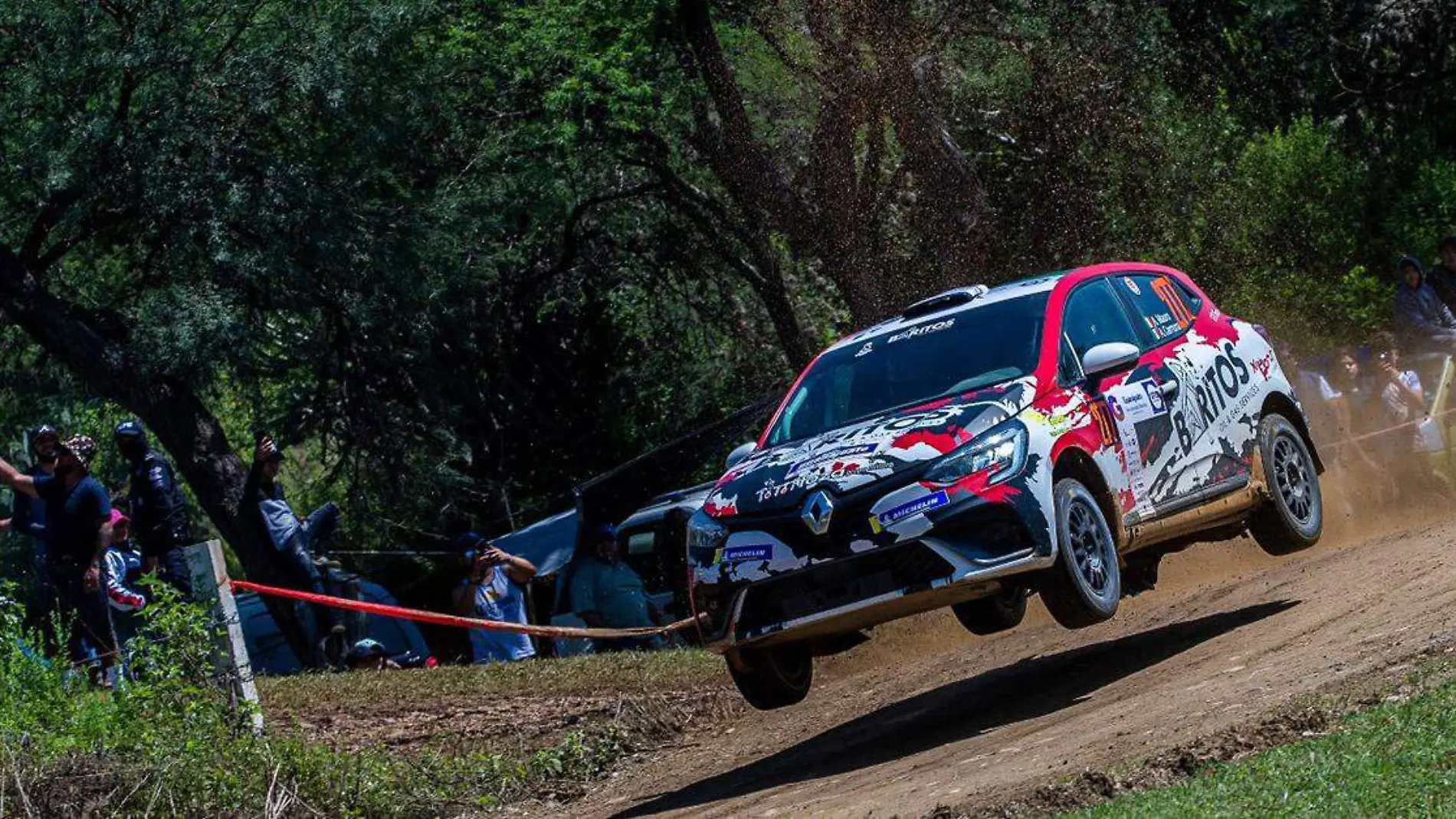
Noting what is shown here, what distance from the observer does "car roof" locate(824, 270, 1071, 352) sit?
10.9m

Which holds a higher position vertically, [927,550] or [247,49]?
[247,49]

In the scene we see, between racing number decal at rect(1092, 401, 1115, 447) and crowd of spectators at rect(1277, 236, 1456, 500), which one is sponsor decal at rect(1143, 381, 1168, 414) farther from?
crowd of spectators at rect(1277, 236, 1456, 500)

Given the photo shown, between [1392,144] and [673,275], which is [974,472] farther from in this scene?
[1392,144]

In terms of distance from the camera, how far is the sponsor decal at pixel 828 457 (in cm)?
950

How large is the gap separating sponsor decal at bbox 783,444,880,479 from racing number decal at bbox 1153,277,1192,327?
9.73 feet

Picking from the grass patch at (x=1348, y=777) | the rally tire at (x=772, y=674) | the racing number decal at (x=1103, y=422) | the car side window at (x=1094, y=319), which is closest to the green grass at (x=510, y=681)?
the rally tire at (x=772, y=674)

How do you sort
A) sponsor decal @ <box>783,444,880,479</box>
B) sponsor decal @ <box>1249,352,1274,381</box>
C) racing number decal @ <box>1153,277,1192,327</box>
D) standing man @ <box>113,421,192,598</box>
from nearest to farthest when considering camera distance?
sponsor decal @ <box>783,444,880,479</box> → racing number decal @ <box>1153,277,1192,327</box> → sponsor decal @ <box>1249,352,1274,381</box> → standing man @ <box>113,421,192,598</box>

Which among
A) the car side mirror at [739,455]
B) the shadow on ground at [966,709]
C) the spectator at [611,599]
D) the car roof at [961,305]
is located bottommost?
the shadow on ground at [966,709]

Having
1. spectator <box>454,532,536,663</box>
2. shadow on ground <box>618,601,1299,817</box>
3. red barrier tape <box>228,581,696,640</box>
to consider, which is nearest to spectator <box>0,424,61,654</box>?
red barrier tape <box>228,581,696,640</box>

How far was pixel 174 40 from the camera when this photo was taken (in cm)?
1953

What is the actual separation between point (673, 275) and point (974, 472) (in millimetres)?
17637

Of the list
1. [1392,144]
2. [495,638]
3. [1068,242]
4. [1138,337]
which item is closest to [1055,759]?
[1138,337]

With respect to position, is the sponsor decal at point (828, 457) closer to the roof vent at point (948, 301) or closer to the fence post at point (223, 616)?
the roof vent at point (948, 301)

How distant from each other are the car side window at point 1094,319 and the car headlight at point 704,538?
2194mm
